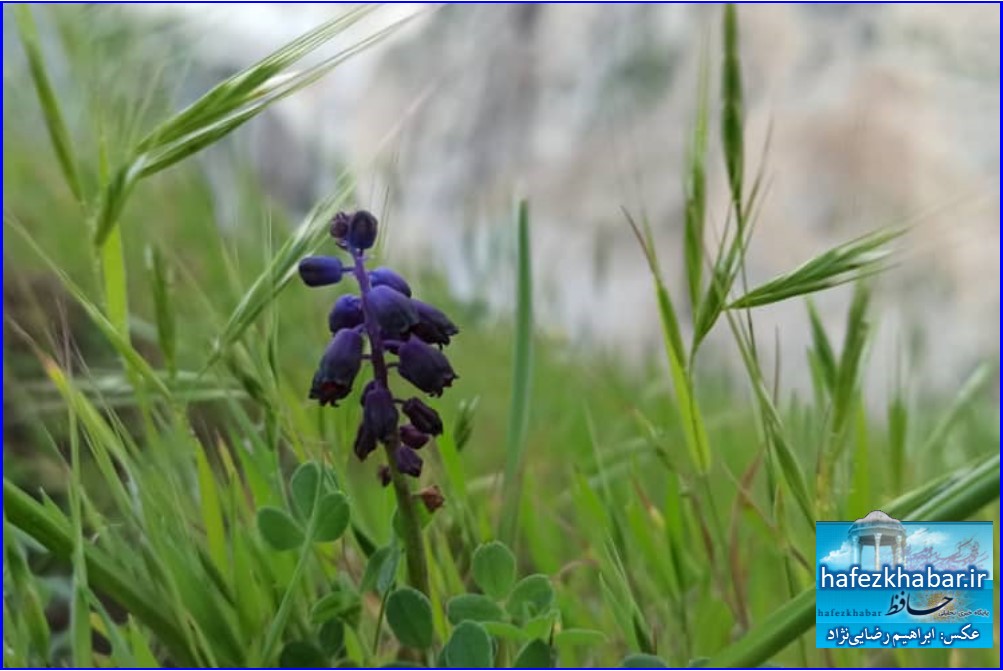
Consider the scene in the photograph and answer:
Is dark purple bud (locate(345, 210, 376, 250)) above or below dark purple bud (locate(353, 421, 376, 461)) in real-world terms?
above

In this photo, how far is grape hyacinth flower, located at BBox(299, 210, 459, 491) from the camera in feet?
1.00

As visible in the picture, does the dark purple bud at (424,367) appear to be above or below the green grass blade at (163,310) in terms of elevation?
below

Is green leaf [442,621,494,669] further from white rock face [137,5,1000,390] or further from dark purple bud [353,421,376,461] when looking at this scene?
white rock face [137,5,1000,390]

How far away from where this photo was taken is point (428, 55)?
1.12 meters

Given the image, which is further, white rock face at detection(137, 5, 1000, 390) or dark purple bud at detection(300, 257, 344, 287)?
white rock face at detection(137, 5, 1000, 390)

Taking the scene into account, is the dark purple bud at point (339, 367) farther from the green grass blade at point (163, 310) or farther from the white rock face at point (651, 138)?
the white rock face at point (651, 138)

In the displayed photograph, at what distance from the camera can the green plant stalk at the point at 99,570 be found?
0.30 m

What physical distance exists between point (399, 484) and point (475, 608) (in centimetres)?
4

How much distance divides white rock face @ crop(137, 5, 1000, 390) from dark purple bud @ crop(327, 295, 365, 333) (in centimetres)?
15

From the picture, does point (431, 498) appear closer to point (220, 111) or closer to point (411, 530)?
point (411, 530)

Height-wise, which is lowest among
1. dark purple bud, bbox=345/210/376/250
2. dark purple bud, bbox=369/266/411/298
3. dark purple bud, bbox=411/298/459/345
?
dark purple bud, bbox=411/298/459/345

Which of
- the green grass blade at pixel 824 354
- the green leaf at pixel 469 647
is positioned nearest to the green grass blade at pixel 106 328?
the green leaf at pixel 469 647

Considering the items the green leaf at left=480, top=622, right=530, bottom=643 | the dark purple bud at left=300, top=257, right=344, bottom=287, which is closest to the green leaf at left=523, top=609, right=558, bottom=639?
the green leaf at left=480, top=622, right=530, bottom=643

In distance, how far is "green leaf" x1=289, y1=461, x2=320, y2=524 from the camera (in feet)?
1.07
